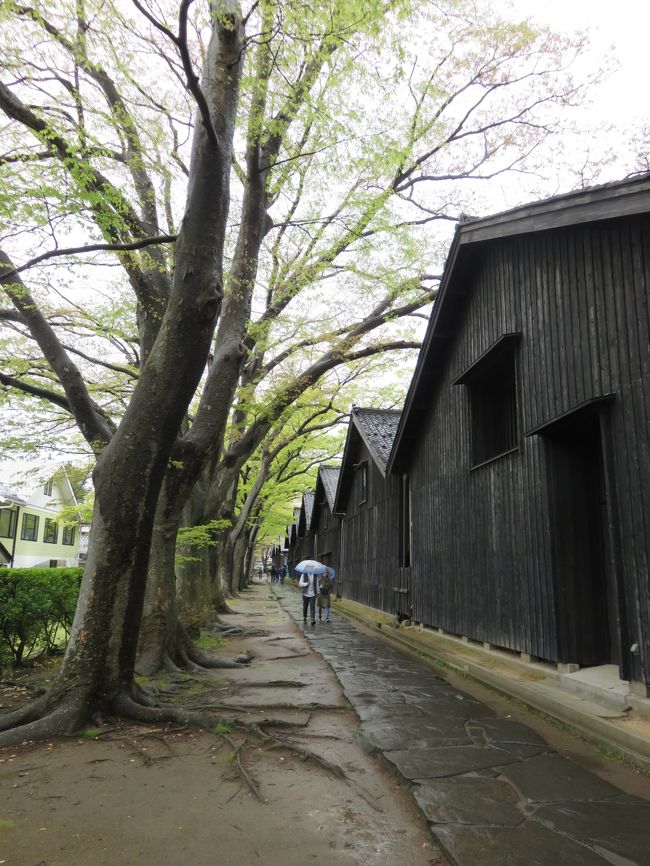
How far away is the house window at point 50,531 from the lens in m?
37.4

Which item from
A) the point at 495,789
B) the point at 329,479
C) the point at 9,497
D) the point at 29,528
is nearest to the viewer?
the point at 495,789

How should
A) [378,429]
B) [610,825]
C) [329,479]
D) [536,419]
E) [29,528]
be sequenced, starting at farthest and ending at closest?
[29,528], [329,479], [378,429], [536,419], [610,825]

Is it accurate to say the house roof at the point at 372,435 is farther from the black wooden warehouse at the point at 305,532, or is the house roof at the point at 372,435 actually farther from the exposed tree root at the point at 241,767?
the black wooden warehouse at the point at 305,532

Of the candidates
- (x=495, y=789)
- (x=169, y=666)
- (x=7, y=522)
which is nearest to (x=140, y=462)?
(x=169, y=666)

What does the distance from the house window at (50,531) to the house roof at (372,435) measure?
2331 centimetres

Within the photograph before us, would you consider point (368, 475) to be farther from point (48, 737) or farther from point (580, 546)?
point (48, 737)

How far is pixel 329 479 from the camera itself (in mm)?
30266

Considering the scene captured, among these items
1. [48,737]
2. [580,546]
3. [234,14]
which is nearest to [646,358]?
[580,546]

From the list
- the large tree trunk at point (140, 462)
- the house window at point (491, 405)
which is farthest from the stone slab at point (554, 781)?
the house window at point (491, 405)

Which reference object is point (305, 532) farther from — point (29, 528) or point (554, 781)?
point (554, 781)

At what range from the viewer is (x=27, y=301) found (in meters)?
7.25

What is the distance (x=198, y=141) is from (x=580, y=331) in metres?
5.19

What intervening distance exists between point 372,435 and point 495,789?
14.3 m

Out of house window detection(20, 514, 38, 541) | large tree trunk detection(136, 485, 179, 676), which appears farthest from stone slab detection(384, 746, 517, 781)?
house window detection(20, 514, 38, 541)
